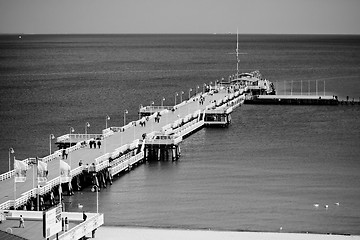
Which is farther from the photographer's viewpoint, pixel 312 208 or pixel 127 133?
pixel 127 133

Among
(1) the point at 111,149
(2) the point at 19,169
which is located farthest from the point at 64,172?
(1) the point at 111,149

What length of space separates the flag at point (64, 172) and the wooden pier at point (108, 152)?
16 centimetres

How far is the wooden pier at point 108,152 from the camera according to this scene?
56.4 metres

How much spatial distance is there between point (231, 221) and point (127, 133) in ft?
87.0

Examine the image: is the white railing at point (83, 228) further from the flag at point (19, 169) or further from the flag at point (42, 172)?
the flag at point (19, 169)

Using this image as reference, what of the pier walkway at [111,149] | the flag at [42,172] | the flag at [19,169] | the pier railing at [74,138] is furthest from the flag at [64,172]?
the pier railing at [74,138]

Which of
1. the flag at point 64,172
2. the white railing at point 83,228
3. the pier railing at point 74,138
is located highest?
the pier railing at point 74,138

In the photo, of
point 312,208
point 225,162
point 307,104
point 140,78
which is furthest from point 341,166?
point 140,78

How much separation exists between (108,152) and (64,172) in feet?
38.1

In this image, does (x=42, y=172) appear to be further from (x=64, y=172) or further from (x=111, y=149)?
(x=111, y=149)

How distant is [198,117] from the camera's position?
92.9 metres

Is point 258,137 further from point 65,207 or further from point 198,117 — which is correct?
point 65,207

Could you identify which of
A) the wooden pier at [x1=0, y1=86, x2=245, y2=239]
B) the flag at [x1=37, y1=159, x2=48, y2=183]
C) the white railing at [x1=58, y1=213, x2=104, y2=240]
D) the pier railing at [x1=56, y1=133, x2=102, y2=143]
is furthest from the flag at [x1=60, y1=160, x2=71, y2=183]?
the pier railing at [x1=56, y1=133, x2=102, y2=143]

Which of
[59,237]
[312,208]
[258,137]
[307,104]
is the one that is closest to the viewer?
[59,237]
